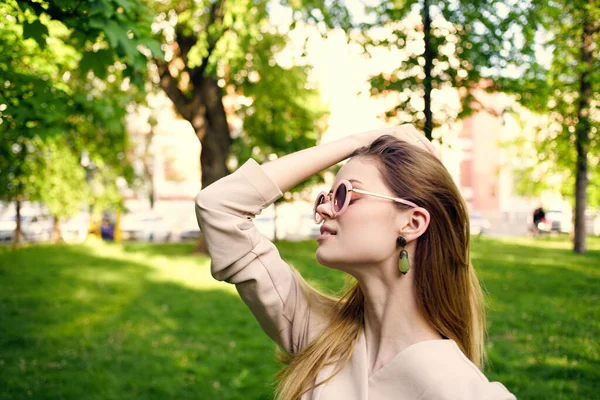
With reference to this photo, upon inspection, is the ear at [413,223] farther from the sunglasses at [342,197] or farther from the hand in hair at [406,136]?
the hand in hair at [406,136]


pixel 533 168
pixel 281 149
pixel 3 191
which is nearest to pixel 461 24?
pixel 281 149

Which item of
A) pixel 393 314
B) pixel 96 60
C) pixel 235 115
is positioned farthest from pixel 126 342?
pixel 235 115

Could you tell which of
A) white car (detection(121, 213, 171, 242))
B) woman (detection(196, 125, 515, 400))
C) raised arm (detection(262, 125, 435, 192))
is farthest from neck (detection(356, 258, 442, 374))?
white car (detection(121, 213, 171, 242))

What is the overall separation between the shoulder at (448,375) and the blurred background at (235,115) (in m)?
2.06

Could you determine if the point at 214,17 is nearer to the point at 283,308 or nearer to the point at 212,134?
the point at 212,134

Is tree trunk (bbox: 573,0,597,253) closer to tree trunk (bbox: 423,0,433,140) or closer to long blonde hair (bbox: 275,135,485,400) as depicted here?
tree trunk (bbox: 423,0,433,140)

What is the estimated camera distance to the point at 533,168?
20.8m

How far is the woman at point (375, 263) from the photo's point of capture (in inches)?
78.2

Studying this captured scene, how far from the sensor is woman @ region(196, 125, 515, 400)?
1.99 metres

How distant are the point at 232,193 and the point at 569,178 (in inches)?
814

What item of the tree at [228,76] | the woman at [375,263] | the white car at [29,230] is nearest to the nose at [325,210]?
the woman at [375,263]

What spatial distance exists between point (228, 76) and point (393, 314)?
15310mm

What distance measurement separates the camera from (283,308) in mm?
2225

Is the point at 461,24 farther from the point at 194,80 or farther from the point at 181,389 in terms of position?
the point at 194,80
